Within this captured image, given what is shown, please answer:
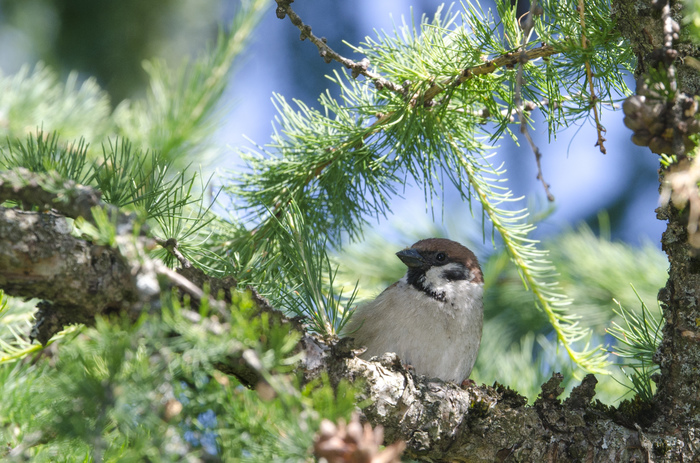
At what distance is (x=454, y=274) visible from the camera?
259 centimetres

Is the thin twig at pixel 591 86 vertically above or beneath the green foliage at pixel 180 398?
above

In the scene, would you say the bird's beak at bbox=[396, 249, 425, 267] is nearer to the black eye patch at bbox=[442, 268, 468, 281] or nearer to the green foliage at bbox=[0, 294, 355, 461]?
the black eye patch at bbox=[442, 268, 468, 281]

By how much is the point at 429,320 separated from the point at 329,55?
1.12 meters

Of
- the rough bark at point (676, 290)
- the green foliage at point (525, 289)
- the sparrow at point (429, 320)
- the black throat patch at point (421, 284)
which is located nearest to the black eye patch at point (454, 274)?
the sparrow at point (429, 320)

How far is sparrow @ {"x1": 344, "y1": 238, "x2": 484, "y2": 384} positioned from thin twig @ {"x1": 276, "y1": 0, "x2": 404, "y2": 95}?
31.5 inches

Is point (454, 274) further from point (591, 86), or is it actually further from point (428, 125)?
point (591, 86)

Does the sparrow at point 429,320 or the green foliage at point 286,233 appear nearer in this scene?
the green foliage at point 286,233

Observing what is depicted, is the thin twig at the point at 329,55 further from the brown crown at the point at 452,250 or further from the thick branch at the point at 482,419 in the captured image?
the brown crown at the point at 452,250

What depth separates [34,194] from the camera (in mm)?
1077

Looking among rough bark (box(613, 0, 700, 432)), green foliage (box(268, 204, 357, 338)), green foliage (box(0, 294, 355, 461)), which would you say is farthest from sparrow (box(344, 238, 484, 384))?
green foliage (box(0, 294, 355, 461))

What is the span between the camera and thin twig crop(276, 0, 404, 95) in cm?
150

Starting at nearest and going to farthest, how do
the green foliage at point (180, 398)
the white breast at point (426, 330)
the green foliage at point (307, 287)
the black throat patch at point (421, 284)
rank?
the green foliage at point (180, 398) → the green foliage at point (307, 287) → the white breast at point (426, 330) → the black throat patch at point (421, 284)

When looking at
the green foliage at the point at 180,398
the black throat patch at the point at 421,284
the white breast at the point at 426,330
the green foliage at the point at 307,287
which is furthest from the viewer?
the black throat patch at the point at 421,284

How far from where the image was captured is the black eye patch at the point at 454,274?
8.41 ft
